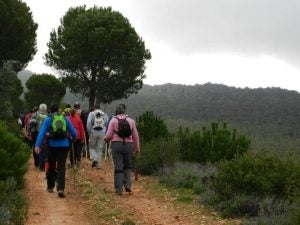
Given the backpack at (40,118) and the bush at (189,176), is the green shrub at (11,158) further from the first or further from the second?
the bush at (189,176)

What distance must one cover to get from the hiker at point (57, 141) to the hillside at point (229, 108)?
28527 mm

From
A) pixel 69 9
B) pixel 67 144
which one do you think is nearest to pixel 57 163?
pixel 67 144

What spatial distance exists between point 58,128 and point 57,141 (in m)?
0.28

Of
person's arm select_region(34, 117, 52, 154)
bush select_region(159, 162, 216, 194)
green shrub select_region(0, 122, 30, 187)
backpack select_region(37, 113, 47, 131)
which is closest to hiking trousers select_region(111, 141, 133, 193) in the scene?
person's arm select_region(34, 117, 52, 154)

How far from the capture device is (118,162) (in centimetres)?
1109

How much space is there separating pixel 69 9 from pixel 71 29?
20.3 feet

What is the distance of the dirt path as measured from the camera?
8836mm

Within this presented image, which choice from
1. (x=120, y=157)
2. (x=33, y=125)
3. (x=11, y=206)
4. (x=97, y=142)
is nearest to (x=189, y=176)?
(x=120, y=157)

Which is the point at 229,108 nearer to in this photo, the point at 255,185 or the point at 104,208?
the point at 255,185

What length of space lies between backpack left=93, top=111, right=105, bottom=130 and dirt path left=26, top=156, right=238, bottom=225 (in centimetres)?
291

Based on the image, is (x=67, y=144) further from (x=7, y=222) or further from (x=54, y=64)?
(x=54, y=64)

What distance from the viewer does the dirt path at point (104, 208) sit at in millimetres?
8836

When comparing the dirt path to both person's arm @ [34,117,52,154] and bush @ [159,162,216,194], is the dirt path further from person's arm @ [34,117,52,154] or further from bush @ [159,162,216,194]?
person's arm @ [34,117,52,154]

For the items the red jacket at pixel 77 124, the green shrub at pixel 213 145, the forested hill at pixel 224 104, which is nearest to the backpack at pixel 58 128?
the red jacket at pixel 77 124
